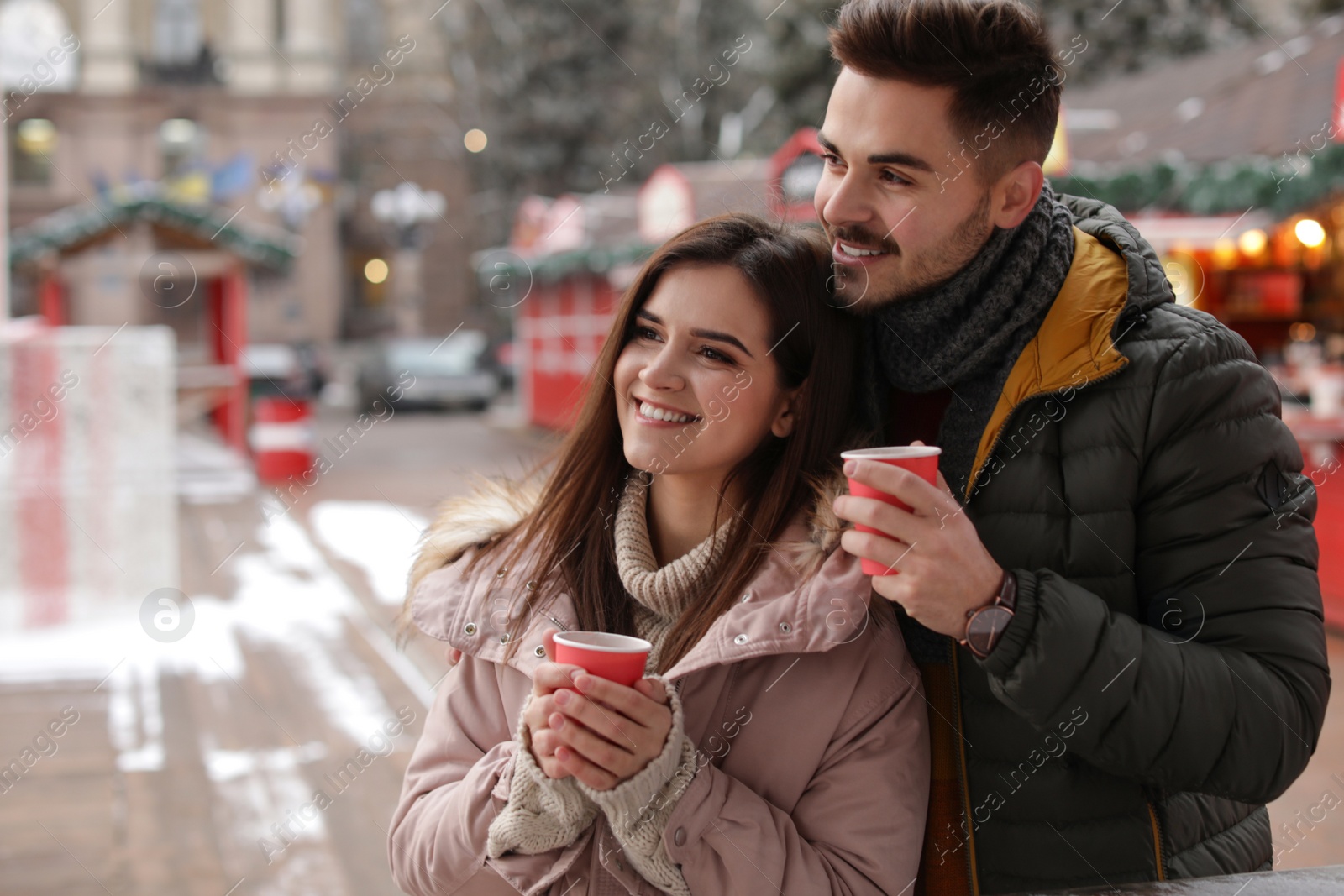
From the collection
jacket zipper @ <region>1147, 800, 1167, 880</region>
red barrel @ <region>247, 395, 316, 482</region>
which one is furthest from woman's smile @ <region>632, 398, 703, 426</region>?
red barrel @ <region>247, 395, 316, 482</region>

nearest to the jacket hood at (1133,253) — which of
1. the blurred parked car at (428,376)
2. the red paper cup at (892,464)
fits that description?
the red paper cup at (892,464)

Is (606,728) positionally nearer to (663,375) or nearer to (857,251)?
(663,375)

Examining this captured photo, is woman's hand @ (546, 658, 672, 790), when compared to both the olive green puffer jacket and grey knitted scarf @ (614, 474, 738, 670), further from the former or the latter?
the olive green puffer jacket

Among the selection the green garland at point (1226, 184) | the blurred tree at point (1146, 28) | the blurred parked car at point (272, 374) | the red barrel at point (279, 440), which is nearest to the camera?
the green garland at point (1226, 184)

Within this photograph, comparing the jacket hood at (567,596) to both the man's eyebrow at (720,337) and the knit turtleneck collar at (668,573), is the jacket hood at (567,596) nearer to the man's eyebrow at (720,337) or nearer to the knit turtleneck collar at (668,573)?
the knit turtleneck collar at (668,573)

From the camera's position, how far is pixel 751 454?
7.18 ft

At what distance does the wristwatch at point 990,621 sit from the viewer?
65.7 inches

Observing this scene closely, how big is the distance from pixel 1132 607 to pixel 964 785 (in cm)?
39

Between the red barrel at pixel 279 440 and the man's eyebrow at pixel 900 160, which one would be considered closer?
the man's eyebrow at pixel 900 160

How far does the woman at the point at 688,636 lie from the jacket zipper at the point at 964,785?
0.06 meters

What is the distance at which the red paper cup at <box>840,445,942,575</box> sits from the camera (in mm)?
1603

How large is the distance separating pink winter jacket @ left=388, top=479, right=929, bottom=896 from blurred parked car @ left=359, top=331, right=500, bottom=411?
23008 mm

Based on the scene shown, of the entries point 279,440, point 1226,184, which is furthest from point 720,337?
point 279,440

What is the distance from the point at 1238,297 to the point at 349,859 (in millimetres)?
11824
